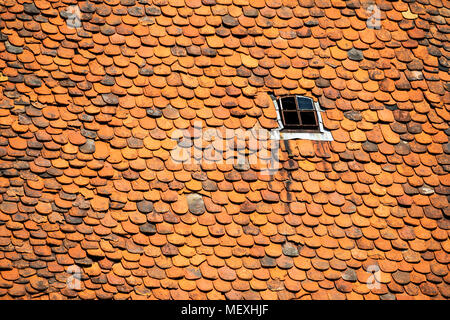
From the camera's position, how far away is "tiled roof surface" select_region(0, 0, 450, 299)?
556cm

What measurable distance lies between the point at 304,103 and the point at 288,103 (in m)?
0.21

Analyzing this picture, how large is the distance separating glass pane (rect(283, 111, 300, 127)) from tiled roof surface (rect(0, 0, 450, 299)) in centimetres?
22

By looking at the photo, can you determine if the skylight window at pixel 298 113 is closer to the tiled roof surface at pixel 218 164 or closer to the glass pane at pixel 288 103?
the glass pane at pixel 288 103

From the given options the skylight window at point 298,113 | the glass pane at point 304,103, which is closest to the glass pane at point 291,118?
the skylight window at point 298,113

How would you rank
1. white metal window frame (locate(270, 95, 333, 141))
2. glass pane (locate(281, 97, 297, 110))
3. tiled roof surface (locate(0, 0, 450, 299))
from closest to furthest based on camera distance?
tiled roof surface (locate(0, 0, 450, 299)) → white metal window frame (locate(270, 95, 333, 141)) → glass pane (locate(281, 97, 297, 110))

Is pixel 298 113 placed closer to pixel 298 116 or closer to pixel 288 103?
pixel 298 116

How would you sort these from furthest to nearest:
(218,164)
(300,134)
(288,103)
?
(288,103)
(300,134)
(218,164)

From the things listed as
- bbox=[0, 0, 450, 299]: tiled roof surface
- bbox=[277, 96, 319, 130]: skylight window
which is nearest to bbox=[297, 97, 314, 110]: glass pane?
bbox=[277, 96, 319, 130]: skylight window

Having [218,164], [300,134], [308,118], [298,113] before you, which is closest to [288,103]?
[298,113]

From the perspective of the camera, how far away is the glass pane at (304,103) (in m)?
6.42

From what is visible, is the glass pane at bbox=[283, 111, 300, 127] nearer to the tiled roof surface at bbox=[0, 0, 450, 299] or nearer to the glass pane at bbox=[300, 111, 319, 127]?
the glass pane at bbox=[300, 111, 319, 127]

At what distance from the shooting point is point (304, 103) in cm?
645

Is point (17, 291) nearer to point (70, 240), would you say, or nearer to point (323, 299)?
point (70, 240)

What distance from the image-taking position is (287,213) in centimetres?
586
